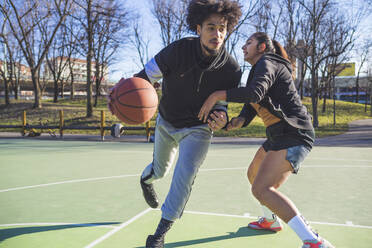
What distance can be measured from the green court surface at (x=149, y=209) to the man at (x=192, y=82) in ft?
2.25

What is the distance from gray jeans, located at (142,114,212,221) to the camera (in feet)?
10.4

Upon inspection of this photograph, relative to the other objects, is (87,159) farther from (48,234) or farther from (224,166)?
(48,234)

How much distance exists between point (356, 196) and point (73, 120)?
68.5 feet

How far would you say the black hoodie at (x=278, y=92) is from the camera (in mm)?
2760

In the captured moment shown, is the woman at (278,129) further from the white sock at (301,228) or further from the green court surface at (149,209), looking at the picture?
the green court surface at (149,209)

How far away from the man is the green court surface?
→ 687 millimetres

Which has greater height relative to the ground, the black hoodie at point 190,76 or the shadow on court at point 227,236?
the black hoodie at point 190,76

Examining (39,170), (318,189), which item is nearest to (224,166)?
(318,189)

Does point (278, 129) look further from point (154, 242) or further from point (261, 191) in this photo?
point (154, 242)

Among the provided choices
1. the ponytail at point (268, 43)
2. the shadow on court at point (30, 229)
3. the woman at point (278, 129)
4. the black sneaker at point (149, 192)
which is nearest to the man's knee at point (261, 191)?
the woman at point (278, 129)

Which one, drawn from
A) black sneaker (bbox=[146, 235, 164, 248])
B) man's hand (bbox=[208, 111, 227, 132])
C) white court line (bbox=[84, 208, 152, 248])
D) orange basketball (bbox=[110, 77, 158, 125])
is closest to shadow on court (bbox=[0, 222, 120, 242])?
white court line (bbox=[84, 208, 152, 248])

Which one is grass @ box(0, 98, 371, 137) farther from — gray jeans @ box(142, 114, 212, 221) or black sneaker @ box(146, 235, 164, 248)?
black sneaker @ box(146, 235, 164, 248)

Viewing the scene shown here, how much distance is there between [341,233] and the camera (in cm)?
359

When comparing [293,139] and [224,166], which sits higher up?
[293,139]
